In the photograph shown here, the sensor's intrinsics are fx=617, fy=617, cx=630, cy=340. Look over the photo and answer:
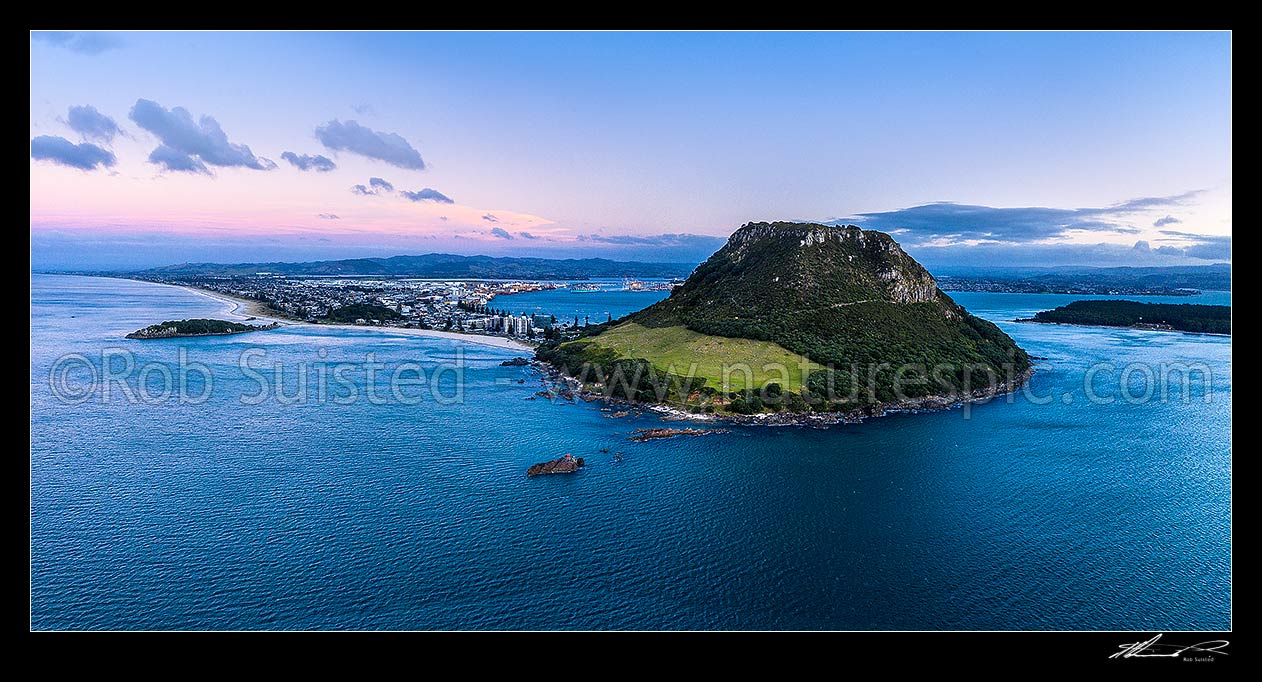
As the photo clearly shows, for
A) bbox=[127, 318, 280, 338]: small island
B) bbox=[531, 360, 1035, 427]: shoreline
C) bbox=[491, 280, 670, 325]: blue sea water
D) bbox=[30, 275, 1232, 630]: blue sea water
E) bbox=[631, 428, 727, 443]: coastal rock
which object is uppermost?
bbox=[491, 280, 670, 325]: blue sea water

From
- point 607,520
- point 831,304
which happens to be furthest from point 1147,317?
point 607,520

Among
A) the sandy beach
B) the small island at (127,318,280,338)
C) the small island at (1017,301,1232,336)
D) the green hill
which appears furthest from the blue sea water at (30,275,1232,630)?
the small island at (1017,301,1232,336)

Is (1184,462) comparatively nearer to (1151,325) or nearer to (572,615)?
(572,615)
